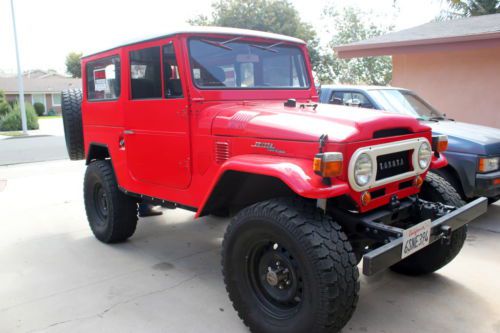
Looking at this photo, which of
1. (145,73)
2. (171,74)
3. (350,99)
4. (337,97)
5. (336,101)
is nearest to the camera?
(171,74)

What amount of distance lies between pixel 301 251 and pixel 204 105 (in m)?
1.57

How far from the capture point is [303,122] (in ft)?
9.82

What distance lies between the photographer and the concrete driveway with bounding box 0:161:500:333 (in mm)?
3184

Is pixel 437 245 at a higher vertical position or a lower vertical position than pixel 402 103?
lower

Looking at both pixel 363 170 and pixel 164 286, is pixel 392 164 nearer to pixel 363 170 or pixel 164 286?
pixel 363 170

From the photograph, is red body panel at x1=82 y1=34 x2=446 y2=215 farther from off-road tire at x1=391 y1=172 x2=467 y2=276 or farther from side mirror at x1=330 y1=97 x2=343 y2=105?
side mirror at x1=330 y1=97 x2=343 y2=105

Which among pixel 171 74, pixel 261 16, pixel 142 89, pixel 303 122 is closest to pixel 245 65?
pixel 171 74

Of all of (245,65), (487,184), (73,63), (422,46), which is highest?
(73,63)

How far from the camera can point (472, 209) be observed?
3180mm

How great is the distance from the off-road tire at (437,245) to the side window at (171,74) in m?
2.24

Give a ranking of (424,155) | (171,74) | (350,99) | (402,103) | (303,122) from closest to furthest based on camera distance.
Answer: (303,122)
(424,155)
(171,74)
(402,103)
(350,99)

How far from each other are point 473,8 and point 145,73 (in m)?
20.8

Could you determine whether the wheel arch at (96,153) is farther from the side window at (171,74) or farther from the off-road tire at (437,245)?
the off-road tire at (437,245)

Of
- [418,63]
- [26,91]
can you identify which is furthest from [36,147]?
[26,91]
